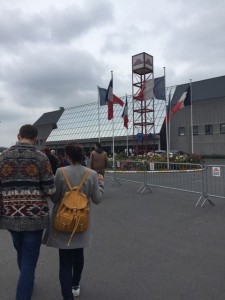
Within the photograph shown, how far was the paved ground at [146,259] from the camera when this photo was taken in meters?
4.15

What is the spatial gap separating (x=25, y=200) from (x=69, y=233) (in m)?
0.57

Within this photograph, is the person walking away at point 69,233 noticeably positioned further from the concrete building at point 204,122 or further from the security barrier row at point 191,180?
the concrete building at point 204,122

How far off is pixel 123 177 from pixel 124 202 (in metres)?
6.14

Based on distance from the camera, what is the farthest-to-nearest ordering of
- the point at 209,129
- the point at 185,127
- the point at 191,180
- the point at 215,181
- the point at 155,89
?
the point at 185,127 → the point at 209,129 → the point at 155,89 → the point at 191,180 → the point at 215,181

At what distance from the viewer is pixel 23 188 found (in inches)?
135

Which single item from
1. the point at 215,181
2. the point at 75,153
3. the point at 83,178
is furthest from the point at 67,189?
the point at 215,181

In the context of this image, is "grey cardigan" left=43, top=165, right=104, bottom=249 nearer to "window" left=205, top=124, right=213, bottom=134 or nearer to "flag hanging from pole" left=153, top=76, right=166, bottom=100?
"flag hanging from pole" left=153, top=76, right=166, bottom=100

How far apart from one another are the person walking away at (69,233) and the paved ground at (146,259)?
50 centimetres

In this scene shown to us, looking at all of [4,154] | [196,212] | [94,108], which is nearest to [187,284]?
[4,154]

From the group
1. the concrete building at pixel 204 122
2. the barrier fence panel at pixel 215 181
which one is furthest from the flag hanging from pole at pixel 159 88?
the concrete building at pixel 204 122

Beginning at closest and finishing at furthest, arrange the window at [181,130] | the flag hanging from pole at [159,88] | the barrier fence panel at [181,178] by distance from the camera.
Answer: the barrier fence panel at [181,178] → the flag hanging from pole at [159,88] → the window at [181,130]

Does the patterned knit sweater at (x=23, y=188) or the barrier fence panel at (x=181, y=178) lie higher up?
the patterned knit sweater at (x=23, y=188)

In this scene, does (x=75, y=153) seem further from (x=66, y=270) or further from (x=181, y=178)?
(x=181, y=178)

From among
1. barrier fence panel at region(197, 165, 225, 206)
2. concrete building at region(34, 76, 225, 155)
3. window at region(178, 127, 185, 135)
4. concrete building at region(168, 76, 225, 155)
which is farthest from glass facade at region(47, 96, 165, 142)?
barrier fence panel at region(197, 165, 225, 206)
